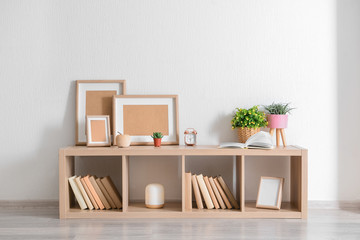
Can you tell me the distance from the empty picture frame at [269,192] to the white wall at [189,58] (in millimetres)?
420

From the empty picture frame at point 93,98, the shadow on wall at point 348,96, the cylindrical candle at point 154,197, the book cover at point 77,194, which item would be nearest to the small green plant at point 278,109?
the shadow on wall at point 348,96

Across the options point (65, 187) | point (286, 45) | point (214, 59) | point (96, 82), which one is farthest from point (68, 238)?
point (286, 45)

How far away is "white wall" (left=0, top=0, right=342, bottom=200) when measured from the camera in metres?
3.05

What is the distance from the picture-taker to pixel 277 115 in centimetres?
288

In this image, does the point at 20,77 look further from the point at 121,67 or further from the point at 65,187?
the point at 65,187

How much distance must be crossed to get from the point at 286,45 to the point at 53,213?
2.17 metres

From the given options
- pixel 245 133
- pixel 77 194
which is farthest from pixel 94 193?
pixel 245 133

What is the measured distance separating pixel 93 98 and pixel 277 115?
55.1 inches

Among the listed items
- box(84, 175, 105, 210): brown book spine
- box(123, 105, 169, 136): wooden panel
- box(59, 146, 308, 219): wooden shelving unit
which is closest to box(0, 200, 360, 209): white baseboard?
box(59, 146, 308, 219): wooden shelving unit

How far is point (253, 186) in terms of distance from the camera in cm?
309

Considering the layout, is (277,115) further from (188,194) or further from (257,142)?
(188,194)

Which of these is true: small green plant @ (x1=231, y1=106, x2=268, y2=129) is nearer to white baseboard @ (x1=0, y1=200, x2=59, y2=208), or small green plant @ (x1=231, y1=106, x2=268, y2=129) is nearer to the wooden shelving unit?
the wooden shelving unit

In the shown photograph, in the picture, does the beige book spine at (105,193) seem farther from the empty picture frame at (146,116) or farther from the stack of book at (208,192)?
the stack of book at (208,192)

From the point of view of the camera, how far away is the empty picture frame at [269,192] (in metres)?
2.79
